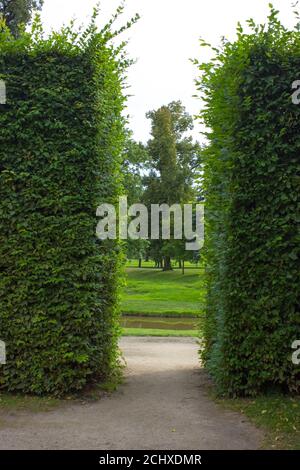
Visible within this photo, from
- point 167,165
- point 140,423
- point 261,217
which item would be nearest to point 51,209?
point 261,217

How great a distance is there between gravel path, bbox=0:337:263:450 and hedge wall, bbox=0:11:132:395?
2.53 ft

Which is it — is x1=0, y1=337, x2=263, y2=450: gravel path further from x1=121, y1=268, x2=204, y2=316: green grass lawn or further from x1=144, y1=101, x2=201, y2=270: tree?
x1=144, y1=101, x2=201, y2=270: tree

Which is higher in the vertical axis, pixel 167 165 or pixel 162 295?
pixel 167 165

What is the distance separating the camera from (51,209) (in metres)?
7.68

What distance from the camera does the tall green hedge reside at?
729cm

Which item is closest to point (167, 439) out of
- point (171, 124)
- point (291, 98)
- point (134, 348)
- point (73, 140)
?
point (73, 140)

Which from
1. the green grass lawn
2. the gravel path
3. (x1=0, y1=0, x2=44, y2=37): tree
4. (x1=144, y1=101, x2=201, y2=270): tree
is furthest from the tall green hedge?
(x1=144, y1=101, x2=201, y2=270): tree

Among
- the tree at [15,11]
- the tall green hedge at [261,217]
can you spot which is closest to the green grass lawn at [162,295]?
the tall green hedge at [261,217]

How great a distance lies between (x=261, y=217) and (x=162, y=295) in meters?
24.7

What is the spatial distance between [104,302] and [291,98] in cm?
405

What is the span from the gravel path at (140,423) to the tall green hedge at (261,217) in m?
0.92

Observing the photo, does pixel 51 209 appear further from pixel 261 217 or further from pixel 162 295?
pixel 162 295

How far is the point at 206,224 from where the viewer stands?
376 inches

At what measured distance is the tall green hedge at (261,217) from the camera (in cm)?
729
